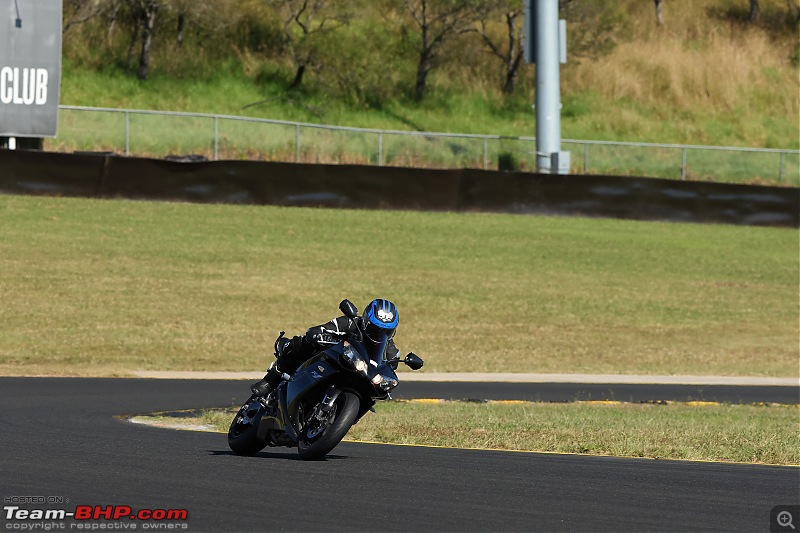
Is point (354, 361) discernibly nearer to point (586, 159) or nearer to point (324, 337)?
point (324, 337)

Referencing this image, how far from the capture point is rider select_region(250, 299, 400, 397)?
1102 centimetres

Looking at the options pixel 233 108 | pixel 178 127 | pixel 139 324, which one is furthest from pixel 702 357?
pixel 233 108

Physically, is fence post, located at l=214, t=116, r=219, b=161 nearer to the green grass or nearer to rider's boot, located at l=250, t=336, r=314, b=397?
the green grass

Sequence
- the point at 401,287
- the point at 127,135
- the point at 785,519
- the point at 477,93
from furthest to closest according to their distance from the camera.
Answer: the point at 477,93 < the point at 127,135 < the point at 401,287 < the point at 785,519

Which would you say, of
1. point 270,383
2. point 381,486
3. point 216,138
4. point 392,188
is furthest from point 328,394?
point 216,138

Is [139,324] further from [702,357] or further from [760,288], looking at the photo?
[760,288]

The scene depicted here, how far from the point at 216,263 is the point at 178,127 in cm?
1054

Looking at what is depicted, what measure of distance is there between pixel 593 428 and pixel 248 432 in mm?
4918

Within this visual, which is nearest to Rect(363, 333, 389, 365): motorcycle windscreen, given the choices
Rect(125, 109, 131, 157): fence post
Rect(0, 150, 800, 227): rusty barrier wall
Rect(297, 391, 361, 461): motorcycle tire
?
Rect(297, 391, 361, 461): motorcycle tire

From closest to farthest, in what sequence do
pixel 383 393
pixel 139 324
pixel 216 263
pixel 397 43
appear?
pixel 383 393, pixel 139 324, pixel 216 263, pixel 397 43

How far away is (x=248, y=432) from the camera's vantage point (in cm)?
1181

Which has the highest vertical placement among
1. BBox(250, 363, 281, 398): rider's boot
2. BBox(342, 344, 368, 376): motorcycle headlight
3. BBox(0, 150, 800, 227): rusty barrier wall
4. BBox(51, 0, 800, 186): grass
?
BBox(51, 0, 800, 186): grass

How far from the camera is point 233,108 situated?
52.6 metres

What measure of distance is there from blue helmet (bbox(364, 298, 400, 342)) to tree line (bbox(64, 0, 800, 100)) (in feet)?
142
